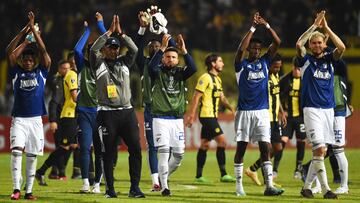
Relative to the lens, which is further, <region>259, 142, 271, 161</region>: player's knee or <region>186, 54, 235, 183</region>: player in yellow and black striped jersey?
<region>186, 54, 235, 183</region>: player in yellow and black striped jersey

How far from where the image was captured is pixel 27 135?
48.4 feet

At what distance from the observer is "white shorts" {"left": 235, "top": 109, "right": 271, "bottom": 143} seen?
607 inches

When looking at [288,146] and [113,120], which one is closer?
[113,120]

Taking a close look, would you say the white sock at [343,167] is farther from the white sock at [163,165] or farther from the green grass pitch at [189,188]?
the white sock at [163,165]

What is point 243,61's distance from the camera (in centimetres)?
1539

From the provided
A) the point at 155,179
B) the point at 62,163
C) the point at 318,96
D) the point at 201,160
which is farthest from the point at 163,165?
the point at 62,163

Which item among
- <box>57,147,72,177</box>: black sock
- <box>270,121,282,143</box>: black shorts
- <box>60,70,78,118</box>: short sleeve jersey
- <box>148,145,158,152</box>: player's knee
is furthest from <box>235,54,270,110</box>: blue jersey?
<box>57,147,72,177</box>: black sock

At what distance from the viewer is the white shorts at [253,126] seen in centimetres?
1542

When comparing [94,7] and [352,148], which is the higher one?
[94,7]

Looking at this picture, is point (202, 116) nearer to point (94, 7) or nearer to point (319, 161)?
point (319, 161)

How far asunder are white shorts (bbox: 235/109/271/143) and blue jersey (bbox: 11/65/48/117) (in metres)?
3.29

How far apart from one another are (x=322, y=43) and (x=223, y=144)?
18.4 feet

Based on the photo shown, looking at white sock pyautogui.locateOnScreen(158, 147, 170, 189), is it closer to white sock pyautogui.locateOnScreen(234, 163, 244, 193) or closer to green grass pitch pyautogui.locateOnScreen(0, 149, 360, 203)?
green grass pitch pyautogui.locateOnScreen(0, 149, 360, 203)

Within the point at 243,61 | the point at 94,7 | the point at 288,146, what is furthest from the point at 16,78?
the point at 94,7
